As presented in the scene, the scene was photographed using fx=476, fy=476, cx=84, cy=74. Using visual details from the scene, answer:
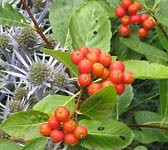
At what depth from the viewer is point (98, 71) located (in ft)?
2.56

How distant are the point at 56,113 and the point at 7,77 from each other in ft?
1.83

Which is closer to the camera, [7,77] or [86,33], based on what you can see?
[86,33]

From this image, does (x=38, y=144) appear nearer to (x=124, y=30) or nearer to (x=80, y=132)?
(x=80, y=132)

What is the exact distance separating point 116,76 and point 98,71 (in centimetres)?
3

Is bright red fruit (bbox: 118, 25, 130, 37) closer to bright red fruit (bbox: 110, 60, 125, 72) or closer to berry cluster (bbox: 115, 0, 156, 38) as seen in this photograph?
berry cluster (bbox: 115, 0, 156, 38)

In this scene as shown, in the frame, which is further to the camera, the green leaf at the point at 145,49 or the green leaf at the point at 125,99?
the green leaf at the point at 145,49

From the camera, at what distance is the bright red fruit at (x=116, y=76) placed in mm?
774

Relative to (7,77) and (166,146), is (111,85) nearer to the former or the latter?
(7,77)

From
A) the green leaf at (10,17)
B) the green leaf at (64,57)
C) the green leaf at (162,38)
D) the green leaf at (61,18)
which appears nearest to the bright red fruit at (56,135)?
the green leaf at (64,57)

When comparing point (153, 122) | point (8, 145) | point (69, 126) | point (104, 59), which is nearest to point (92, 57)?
point (104, 59)

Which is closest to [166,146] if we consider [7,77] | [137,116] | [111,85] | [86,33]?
[137,116]

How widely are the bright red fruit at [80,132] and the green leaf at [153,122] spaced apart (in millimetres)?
337

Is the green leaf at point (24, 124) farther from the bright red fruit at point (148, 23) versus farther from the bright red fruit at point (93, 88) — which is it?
the bright red fruit at point (148, 23)

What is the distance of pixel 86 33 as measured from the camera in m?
0.91
